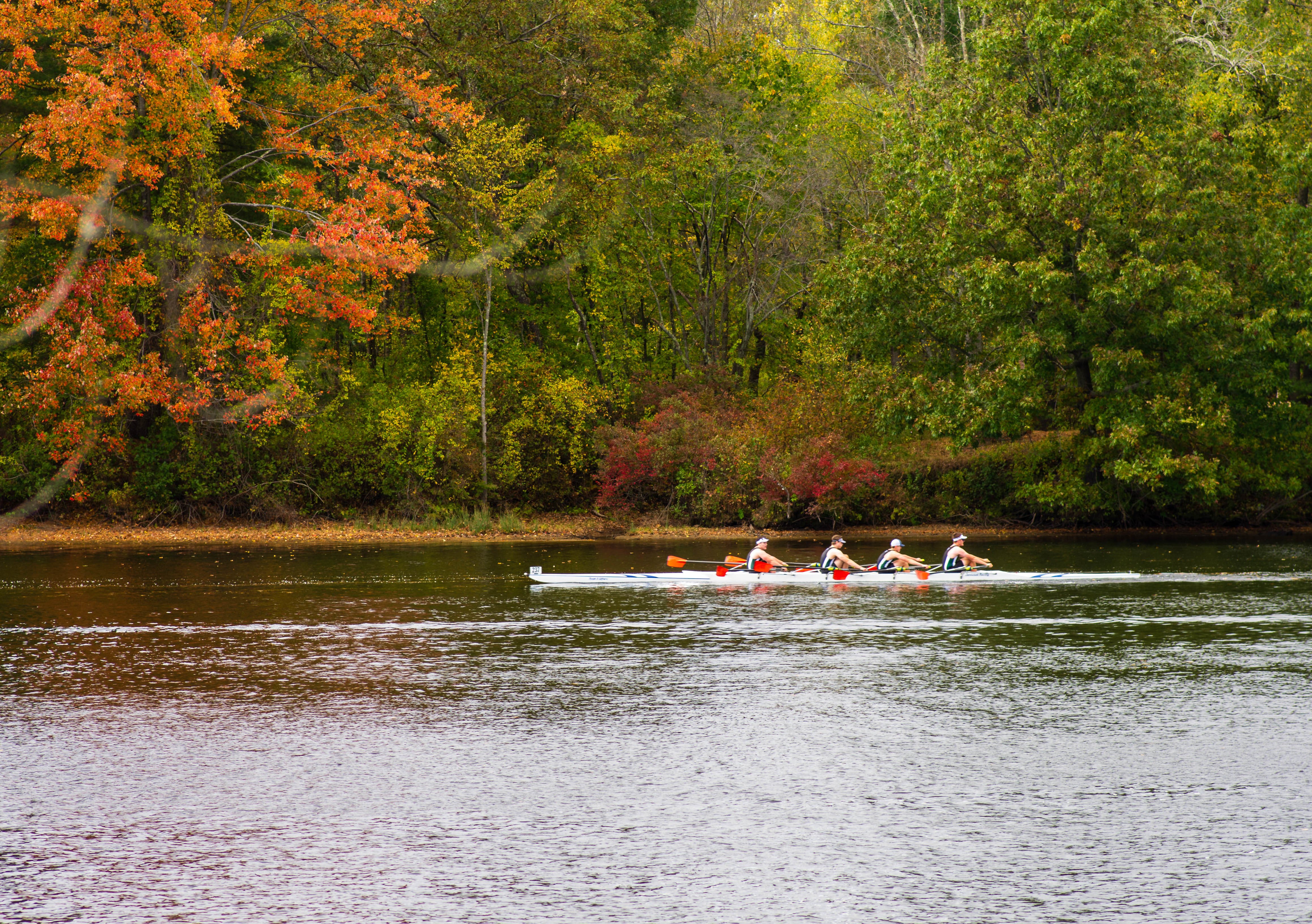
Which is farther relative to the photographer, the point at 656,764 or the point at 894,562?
the point at 894,562

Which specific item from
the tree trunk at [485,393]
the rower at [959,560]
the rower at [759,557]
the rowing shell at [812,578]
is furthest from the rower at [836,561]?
the tree trunk at [485,393]

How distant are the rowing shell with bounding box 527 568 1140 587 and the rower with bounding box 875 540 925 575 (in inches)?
6.4

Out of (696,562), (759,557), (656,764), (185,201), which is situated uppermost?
(185,201)

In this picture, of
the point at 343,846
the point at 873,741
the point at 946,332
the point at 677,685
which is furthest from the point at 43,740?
the point at 946,332

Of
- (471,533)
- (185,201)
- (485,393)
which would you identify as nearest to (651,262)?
(485,393)

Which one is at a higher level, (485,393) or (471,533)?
(485,393)

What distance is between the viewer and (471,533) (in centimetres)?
4134

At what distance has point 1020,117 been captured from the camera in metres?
35.3

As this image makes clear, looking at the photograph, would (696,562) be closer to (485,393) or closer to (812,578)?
(812,578)

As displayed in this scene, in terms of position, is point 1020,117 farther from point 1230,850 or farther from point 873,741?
point 1230,850

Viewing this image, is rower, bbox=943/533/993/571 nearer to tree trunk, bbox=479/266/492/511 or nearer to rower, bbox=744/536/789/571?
rower, bbox=744/536/789/571

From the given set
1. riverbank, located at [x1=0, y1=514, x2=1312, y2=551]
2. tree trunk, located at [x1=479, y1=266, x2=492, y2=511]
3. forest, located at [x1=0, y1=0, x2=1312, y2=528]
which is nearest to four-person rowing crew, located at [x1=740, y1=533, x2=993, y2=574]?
forest, located at [x1=0, y1=0, x2=1312, y2=528]

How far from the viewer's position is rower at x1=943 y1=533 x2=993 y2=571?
2678cm

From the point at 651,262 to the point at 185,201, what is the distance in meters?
17.1
